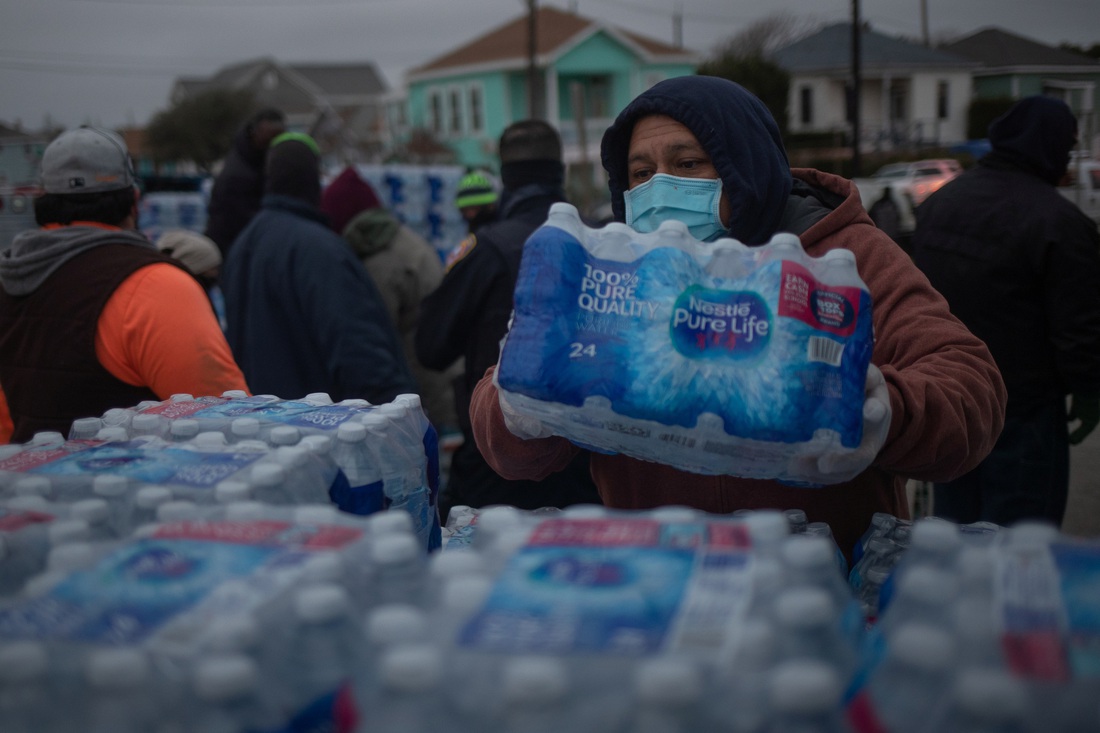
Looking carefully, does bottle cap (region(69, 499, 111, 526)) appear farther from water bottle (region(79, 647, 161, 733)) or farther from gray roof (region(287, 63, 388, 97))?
gray roof (region(287, 63, 388, 97))

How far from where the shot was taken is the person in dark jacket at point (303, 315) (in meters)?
3.84

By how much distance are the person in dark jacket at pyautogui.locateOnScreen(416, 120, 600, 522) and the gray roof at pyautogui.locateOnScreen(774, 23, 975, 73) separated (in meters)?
40.0

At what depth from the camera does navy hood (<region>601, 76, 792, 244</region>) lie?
2072mm

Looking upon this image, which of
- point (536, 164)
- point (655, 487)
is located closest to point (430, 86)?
point (536, 164)

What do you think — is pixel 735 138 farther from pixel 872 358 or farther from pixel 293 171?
pixel 293 171

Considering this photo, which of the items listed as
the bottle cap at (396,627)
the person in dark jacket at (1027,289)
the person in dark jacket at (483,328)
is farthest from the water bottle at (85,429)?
the person in dark jacket at (1027,289)

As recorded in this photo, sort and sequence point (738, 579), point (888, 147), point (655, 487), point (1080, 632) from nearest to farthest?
point (1080, 632)
point (738, 579)
point (655, 487)
point (888, 147)

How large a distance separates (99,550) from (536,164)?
139 inches

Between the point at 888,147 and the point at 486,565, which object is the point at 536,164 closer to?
the point at 486,565

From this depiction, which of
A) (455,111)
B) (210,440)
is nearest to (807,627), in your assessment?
(210,440)

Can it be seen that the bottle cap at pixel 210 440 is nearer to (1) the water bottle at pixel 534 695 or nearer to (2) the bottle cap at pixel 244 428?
(2) the bottle cap at pixel 244 428

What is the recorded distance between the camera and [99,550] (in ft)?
4.02

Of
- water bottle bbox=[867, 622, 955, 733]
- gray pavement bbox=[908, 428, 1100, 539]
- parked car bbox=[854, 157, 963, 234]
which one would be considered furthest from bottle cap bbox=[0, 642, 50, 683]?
parked car bbox=[854, 157, 963, 234]

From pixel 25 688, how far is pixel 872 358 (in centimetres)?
164
